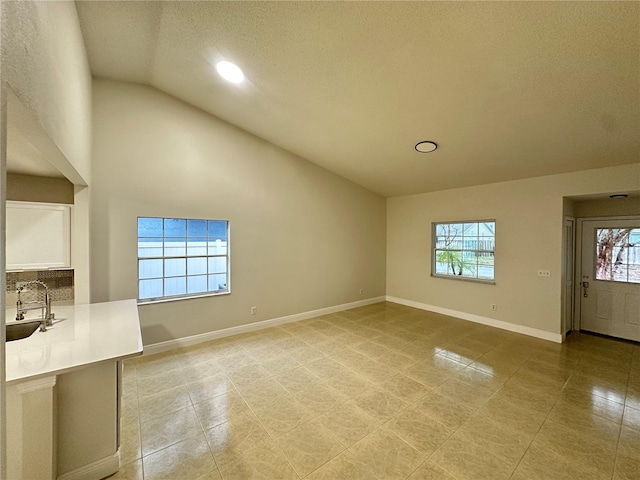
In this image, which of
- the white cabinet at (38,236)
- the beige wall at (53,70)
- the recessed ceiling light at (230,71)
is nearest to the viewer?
the beige wall at (53,70)

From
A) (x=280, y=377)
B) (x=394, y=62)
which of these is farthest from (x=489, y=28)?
(x=280, y=377)

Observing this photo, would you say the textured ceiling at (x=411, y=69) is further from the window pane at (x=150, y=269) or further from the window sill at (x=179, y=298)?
the window sill at (x=179, y=298)

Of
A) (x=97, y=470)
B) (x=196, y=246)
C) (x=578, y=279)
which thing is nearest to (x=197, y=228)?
(x=196, y=246)

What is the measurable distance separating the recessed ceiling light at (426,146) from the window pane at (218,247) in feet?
10.7

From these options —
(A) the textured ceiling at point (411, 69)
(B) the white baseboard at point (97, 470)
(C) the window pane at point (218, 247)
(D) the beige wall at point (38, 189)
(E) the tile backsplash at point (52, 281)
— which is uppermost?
(A) the textured ceiling at point (411, 69)

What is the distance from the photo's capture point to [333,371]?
3049mm

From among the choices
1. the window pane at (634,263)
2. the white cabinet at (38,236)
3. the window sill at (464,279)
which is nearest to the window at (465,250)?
the window sill at (464,279)

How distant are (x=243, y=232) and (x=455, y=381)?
11.3ft

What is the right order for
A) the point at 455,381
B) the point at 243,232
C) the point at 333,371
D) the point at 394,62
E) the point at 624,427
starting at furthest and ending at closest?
the point at 243,232 < the point at 333,371 < the point at 455,381 < the point at 394,62 < the point at 624,427

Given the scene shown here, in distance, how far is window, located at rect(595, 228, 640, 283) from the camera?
12.7 feet

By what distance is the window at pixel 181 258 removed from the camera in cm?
366

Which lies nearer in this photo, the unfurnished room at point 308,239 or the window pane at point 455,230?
the unfurnished room at point 308,239

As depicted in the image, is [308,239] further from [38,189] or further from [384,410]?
[38,189]

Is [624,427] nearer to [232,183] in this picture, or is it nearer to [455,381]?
[455,381]
